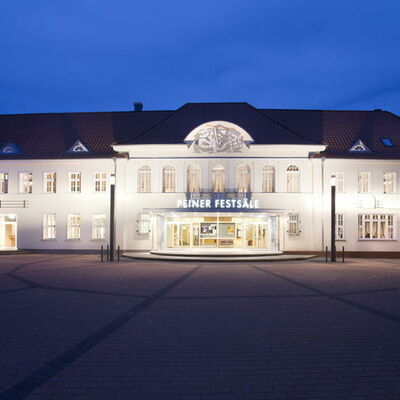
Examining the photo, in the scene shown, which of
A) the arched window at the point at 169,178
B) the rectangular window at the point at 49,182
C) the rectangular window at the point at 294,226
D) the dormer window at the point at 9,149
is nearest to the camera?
the rectangular window at the point at 294,226

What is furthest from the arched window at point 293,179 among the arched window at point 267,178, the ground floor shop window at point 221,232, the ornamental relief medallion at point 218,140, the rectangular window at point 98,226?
the rectangular window at point 98,226

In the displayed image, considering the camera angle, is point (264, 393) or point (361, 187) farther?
point (361, 187)

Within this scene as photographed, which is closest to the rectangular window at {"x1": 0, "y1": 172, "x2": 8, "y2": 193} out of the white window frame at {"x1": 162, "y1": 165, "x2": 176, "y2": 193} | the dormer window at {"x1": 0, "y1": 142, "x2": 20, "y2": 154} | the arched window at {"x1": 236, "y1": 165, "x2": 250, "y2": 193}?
the dormer window at {"x1": 0, "y1": 142, "x2": 20, "y2": 154}

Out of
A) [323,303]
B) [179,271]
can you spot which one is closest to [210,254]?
[179,271]

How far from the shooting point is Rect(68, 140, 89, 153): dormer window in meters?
30.3

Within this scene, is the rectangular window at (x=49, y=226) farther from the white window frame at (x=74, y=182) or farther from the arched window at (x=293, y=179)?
the arched window at (x=293, y=179)

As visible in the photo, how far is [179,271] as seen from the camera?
1822 cm

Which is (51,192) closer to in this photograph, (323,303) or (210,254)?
(210,254)

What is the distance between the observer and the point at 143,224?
2906cm

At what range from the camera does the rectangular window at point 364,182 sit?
29141 millimetres

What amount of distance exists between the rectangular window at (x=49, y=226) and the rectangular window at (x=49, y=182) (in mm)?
1780

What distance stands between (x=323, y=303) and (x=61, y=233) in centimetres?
2291

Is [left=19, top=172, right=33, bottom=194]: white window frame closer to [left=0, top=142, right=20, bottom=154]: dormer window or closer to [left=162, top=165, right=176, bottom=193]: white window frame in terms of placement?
[left=0, top=142, right=20, bottom=154]: dormer window

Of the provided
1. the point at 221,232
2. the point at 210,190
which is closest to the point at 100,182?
the point at 210,190
